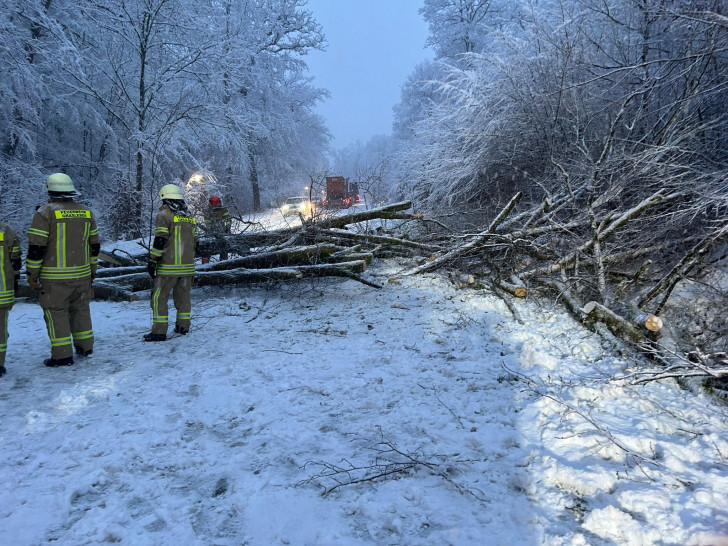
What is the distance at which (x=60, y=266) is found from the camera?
413 cm

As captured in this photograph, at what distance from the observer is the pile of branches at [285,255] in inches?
253

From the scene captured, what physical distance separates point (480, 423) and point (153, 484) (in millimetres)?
2235

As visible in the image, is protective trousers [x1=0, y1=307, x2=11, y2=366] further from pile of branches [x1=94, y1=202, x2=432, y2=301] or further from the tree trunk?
the tree trunk

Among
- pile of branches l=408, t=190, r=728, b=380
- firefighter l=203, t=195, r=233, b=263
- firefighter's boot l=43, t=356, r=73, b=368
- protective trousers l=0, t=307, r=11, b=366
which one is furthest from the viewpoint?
firefighter l=203, t=195, r=233, b=263

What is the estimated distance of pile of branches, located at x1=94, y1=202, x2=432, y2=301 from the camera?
6.43 metres

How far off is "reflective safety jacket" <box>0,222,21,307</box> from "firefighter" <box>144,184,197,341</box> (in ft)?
4.10

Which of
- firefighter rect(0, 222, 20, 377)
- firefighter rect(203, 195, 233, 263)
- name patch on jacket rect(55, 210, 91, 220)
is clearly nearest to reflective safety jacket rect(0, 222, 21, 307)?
firefighter rect(0, 222, 20, 377)

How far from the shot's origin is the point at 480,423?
2.99 meters

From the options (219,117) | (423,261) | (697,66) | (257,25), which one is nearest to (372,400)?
(423,261)

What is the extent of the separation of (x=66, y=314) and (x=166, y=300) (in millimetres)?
1018

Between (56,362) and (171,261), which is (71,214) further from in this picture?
(56,362)

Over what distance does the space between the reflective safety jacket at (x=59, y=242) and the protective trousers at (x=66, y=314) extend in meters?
0.10

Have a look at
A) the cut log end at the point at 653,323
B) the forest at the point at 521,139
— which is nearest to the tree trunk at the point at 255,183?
the forest at the point at 521,139

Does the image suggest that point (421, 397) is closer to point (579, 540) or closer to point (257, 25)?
point (579, 540)
